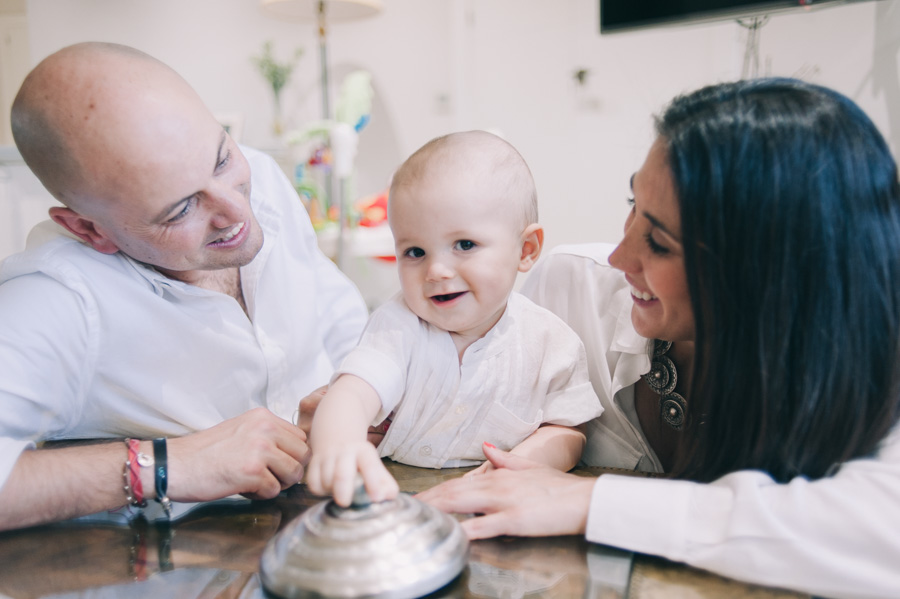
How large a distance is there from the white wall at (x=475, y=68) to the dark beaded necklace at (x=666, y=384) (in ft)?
9.98

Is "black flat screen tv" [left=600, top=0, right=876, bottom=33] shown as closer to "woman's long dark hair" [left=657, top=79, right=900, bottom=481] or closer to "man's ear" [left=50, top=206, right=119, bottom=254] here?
"woman's long dark hair" [left=657, top=79, right=900, bottom=481]

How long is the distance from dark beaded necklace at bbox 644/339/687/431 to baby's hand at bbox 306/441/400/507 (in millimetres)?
622

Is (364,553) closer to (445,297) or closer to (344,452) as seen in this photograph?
(344,452)

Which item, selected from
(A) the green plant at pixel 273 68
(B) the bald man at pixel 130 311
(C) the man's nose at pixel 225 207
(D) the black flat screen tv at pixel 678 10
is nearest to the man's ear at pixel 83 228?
(B) the bald man at pixel 130 311

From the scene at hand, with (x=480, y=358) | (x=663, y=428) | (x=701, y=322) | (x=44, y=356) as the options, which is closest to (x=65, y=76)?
(x=44, y=356)

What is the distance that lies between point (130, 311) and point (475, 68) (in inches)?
156

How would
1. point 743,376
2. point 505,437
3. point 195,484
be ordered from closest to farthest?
point 743,376 → point 195,484 → point 505,437

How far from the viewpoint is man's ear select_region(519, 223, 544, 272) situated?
124 centimetres

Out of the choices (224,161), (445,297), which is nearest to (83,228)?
(224,161)

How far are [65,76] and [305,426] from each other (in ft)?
2.40

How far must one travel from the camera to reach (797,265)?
86 centimetres

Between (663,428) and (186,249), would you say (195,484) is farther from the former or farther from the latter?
(663,428)

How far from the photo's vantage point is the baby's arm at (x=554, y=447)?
1148mm

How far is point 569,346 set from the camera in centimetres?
126
